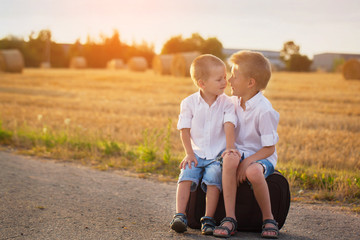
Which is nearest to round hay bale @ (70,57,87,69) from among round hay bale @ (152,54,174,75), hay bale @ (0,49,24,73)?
hay bale @ (0,49,24,73)

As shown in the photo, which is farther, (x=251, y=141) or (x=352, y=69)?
(x=352, y=69)

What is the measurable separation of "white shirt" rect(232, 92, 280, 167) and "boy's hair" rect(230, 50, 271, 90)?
0.12m

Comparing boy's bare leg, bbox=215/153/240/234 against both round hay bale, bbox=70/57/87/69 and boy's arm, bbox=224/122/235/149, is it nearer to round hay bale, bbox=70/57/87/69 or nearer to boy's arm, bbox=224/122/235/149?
boy's arm, bbox=224/122/235/149

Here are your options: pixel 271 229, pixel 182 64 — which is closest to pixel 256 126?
pixel 271 229

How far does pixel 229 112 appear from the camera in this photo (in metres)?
3.34

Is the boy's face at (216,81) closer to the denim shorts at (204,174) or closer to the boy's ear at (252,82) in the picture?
the boy's ear at (252,82)

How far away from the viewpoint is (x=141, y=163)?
5.33m

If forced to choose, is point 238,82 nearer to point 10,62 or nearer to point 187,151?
point 187,151

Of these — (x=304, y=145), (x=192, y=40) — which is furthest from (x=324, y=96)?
(x=192, y=40)

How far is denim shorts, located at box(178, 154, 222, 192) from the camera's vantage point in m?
3.19

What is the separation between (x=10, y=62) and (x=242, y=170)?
24771 mm

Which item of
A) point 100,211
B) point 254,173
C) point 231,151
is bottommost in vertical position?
point 100,211

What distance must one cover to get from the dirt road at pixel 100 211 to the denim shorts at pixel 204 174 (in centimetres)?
35

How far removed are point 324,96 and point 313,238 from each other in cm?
1100
